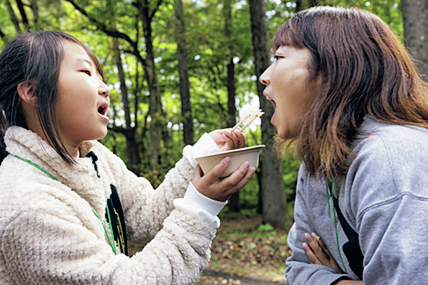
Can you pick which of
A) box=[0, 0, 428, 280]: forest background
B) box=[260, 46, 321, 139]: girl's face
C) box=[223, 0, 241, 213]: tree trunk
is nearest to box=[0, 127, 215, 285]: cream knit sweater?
box=[260, 46, 321, 139]: girl's face

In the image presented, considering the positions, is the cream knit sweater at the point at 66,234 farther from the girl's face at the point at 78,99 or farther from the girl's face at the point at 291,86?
the girl's face at the point at 291,86

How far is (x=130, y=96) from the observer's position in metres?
13.3

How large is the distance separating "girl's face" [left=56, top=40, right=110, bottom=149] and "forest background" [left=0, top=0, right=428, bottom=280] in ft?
7.69

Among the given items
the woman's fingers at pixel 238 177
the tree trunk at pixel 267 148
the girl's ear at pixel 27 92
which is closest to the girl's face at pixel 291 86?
the woman's fingers at pixel 238 177

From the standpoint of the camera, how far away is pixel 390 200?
115cm

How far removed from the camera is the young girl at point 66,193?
1320mm

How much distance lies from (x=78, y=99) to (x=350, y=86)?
1300 millimetres

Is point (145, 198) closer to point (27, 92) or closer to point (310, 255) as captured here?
point (27, 92)

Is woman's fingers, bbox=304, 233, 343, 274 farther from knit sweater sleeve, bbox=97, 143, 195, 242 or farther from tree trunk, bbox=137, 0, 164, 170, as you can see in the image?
tree trunk, bbox=137, 0, 164, 170

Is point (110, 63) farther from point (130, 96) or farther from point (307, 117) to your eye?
point (307, 117)

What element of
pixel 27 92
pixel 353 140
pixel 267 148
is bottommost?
pixel 267 148

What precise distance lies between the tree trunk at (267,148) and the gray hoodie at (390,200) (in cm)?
609

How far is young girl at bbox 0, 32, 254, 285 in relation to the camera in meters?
1.32

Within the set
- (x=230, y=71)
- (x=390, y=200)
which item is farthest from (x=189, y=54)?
(x=390, y=200)
